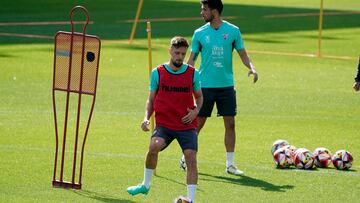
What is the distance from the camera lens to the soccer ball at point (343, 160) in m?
15.6

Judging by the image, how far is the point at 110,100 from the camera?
23250 mm

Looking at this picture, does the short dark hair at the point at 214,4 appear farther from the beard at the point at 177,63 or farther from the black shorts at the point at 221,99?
the beard at the point at 177,63

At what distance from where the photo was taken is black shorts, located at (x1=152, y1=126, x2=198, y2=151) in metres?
12.8

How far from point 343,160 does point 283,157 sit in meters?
0.85

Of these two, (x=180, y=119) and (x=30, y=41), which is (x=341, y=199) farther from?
(x=30, y=41)

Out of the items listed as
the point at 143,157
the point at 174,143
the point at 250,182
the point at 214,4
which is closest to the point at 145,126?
the point at 250,182

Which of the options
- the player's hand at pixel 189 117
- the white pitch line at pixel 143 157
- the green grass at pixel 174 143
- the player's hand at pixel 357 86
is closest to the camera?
the player's hand at pixel 189 117

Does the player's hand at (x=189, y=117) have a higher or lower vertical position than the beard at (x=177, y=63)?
lower

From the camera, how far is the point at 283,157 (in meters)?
15.7

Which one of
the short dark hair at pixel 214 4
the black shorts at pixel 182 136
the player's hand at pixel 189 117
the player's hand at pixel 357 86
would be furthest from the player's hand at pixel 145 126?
the player's hand at pixel 357 86

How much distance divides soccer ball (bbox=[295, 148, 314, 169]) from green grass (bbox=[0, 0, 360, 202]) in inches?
6.2

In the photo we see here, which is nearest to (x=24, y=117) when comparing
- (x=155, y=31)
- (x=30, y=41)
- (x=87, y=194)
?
(x=87, y=194)

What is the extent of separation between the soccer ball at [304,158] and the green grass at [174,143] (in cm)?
16

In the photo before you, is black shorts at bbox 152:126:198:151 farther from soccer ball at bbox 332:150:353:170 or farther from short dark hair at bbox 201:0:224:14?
soccer ball at bbox 332:150:353:170
